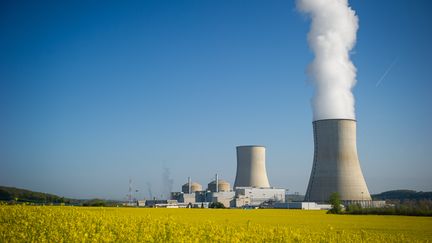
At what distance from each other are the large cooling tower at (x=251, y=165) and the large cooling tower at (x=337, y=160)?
413 inches

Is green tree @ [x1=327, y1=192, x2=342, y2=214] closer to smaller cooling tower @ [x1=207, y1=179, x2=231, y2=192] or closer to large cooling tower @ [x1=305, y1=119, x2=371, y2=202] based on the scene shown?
large cooling tower @ [x1=305, y1=119, x2=371, y2=202]

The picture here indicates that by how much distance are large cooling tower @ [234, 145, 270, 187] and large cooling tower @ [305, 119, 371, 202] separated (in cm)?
1049

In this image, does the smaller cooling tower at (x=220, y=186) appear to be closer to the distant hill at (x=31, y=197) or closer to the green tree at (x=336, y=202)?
the distant hill at (x=31, y=197)

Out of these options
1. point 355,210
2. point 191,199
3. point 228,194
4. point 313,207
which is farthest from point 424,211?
point 191,199

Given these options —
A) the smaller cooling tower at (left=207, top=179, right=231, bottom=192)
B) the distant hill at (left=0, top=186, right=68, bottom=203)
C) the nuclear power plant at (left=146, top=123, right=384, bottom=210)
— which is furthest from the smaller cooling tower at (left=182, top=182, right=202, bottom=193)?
the nuclear power plant at (left=146, top=123, right=384, bottom=210)

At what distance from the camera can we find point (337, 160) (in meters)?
29.3

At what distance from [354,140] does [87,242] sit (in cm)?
2674

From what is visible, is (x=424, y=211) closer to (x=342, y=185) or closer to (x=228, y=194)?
(x=342, y=185)

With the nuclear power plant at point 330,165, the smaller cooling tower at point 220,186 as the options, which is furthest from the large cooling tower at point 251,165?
the smaller cooling tower at point 220,186

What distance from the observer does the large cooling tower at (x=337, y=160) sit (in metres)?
29.0

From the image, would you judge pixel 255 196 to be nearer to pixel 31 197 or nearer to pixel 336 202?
pixel 336 202

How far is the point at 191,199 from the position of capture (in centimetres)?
6506

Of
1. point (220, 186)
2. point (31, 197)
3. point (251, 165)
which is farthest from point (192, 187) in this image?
point (251, 165)

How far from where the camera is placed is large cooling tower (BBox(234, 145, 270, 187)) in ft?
138
